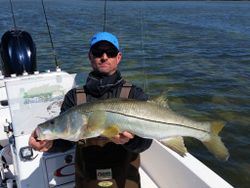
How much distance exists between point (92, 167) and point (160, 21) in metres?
25.1

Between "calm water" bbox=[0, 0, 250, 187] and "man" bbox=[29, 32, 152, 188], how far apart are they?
50 centimetres

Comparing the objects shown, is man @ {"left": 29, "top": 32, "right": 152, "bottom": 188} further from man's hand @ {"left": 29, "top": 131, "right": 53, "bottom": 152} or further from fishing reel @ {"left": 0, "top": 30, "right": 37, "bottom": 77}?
fishing reel @ {"left": 0, "top": 30, "right": 37, "bottom": 77}

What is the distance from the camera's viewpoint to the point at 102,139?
3.33 meters

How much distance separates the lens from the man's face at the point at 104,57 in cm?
333

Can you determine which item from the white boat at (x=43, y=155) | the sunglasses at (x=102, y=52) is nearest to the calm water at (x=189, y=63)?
the sunglasses at (x=102, y=52)

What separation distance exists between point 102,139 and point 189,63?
12.7 meters

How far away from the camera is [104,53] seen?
332 cm

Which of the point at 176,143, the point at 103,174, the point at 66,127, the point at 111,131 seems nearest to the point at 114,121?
the point at 111,131

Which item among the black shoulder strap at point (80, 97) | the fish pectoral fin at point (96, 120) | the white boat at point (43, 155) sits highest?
the black shoulder strap at point (80, 97)

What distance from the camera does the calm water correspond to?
27.5 feet

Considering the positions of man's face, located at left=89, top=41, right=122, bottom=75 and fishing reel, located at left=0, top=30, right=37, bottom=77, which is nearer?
man's face, located at left=89, top=41, right=122, bottom=75

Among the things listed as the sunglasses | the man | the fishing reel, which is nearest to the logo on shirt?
the man

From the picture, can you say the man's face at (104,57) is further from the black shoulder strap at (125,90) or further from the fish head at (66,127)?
the fish head at (66,127)

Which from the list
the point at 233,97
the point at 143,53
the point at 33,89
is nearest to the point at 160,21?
the point at 143,53
